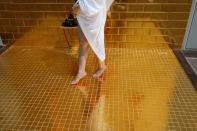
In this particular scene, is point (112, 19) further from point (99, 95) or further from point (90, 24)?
point (99, 95)

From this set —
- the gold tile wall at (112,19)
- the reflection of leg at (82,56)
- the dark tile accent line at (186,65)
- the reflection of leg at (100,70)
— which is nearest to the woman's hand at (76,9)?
the reflection of leg at (82,56)

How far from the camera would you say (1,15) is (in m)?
2.26

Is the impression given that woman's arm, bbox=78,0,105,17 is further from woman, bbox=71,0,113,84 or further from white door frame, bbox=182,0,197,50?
white door frame, bbox=182,0,197,50

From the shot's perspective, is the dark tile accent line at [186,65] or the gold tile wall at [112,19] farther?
the gold tile wall at [112,19]

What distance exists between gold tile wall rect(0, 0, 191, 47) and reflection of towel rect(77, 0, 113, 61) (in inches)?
20.3

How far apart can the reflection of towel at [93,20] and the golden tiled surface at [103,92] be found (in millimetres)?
346

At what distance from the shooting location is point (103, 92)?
1.65 m

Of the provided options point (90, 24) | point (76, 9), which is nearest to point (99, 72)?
point (90, 24)

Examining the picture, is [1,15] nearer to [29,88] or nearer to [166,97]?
[29,88]

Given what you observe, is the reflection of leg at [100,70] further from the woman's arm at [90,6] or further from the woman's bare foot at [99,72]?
the woman's arm at [90,6]

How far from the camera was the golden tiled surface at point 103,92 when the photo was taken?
1.37 m

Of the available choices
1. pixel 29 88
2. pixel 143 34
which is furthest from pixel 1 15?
pixel 143 34

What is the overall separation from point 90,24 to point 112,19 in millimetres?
649

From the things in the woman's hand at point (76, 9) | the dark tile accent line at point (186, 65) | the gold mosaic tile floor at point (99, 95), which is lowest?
the gold mosaic tile floor at point (99, 95)
